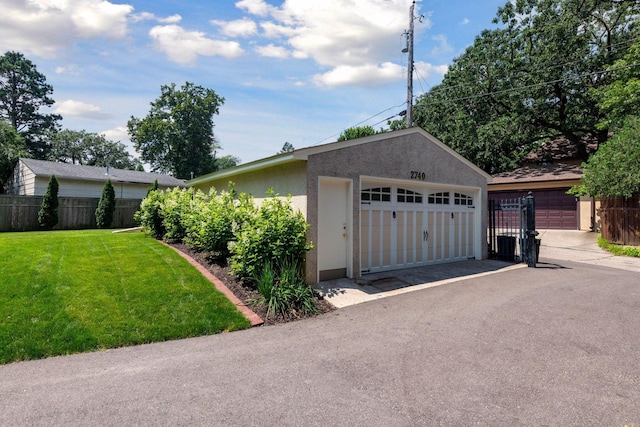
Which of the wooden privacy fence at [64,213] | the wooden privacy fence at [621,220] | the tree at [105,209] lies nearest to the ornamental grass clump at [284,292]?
the wooden privacy fence at [621,220]

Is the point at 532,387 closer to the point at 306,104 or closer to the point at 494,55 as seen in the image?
the point at 306,104

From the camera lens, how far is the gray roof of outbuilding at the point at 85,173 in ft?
64.8

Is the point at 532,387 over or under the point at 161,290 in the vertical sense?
under

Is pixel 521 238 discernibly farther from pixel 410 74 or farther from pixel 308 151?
pixel 410 74

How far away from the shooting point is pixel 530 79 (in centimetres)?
1906

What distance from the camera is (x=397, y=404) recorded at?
3.13 m

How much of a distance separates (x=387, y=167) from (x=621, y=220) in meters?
11.2

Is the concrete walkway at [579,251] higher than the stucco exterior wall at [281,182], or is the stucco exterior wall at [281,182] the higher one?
the stucco exterior wall at [281,182]

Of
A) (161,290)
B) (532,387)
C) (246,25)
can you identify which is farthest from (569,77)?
(161,290)

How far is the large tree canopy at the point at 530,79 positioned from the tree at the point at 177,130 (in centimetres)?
2654

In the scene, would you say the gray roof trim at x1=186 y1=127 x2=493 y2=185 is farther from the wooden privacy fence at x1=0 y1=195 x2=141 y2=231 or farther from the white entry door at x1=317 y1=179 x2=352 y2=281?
the wooden privacy fence at x1=0 y1=195 x2=141 y2=231

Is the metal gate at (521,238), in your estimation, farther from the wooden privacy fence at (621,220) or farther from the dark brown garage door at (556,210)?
the dark brown garage door at (556,210)

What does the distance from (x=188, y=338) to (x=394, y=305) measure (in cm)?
360

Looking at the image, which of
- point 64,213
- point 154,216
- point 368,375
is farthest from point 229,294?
point 64,213
